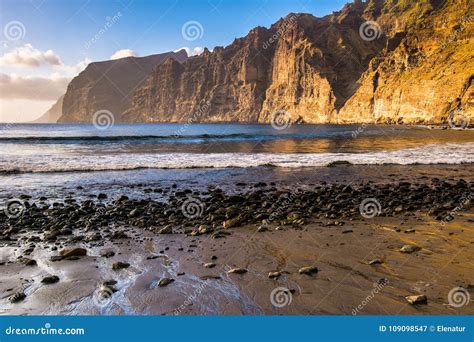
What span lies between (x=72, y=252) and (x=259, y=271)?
410 centimetres

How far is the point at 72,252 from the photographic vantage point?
307 inches

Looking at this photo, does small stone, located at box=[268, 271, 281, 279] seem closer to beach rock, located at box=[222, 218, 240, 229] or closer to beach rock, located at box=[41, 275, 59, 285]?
beach rock, located at box=[222, 218, 240, 229]

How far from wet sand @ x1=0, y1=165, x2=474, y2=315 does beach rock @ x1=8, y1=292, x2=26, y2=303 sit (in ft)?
0.25

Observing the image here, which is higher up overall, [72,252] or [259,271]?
[72,252]

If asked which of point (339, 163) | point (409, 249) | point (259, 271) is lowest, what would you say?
point (259, 271)

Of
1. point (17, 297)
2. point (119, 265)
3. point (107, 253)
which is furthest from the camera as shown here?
point (107, 253)

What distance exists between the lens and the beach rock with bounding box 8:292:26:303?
5.75 m

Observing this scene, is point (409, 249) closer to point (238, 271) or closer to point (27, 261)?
point (238, 271)

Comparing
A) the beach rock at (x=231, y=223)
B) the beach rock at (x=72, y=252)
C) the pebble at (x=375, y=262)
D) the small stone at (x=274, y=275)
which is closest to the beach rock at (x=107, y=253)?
the beach rock at (x=72, y=252)

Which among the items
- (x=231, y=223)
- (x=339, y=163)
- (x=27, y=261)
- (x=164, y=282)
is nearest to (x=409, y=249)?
(x=231, y=223)

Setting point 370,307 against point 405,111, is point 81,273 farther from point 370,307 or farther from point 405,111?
point 405,111

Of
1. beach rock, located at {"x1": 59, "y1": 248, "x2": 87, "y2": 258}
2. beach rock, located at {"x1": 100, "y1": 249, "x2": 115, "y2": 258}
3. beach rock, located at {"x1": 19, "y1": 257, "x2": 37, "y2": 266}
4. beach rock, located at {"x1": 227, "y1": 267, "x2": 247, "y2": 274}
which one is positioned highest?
beach rock, located at {"x1": 59, "y1": 248, "x2": 87, "y2": 258}

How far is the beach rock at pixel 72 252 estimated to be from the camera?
25.4ft

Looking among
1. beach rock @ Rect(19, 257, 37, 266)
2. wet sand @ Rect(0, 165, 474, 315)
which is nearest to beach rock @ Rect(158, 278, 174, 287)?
wet sand @ Rect(0, 165, 474, 315)
